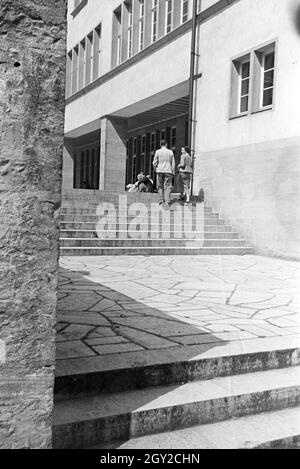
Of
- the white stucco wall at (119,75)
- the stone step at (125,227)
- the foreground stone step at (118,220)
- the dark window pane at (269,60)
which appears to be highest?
the white stucco wall at (119,75)

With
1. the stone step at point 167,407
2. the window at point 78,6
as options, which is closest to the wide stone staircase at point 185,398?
the stone step at point 167,407

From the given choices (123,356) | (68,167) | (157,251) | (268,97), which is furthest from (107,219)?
(68,167)

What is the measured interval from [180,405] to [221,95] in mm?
11502

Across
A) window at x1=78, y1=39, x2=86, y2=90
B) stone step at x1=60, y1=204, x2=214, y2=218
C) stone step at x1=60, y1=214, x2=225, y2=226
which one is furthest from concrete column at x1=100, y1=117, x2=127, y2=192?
stone step at x1=60, y1=214, x2=225, y2=226

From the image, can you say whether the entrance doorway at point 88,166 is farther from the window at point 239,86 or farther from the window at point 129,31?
the window at point 239,86

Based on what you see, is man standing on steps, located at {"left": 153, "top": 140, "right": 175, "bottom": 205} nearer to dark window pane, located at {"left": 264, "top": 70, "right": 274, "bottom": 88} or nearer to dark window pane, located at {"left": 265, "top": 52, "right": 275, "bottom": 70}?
dark window pane, located at {"left": 264, "top": 70, "right": 274, "bottom": 88}

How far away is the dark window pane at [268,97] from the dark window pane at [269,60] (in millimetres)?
616

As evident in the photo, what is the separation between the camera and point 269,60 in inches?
465

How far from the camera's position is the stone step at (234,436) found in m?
2.74

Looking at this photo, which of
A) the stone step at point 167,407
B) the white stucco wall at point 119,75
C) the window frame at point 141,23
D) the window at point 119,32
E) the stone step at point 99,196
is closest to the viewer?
the stone step at point 167,407

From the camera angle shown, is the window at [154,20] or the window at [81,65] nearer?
the window at [154,20]
